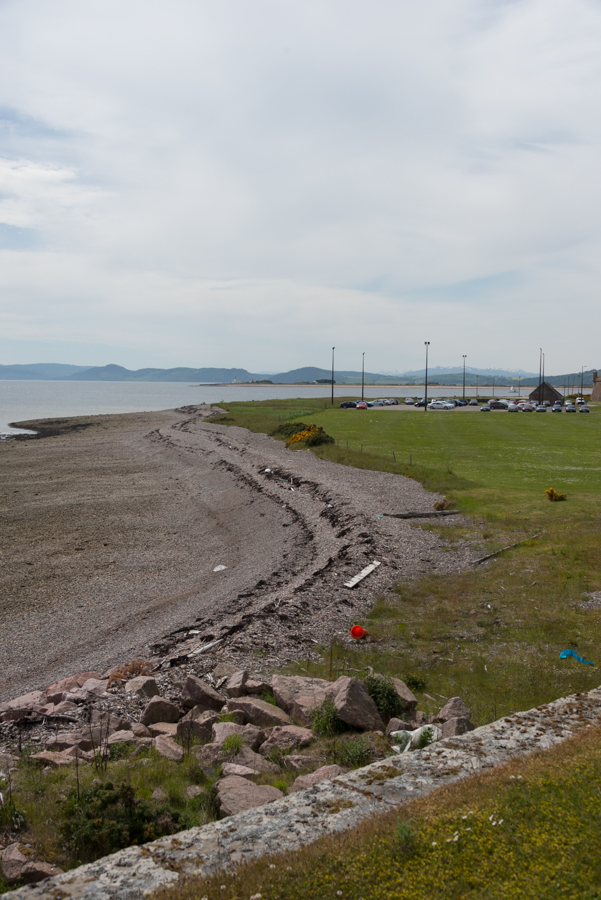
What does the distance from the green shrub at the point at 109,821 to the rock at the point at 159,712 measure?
2.98 meters

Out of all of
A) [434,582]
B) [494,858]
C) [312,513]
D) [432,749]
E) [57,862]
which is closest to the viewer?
[494,858]

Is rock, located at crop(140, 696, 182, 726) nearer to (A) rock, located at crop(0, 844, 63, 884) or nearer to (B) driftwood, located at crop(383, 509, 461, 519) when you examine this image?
(A) rock, located at crop(0, 844, 63, 884)

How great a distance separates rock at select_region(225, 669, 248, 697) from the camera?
9.80 metres

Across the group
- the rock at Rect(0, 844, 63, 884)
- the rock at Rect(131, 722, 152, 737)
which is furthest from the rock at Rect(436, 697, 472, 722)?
the rock at Rect(0, 844, 63, 884)

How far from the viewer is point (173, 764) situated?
7.26 m

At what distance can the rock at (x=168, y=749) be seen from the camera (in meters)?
7.45

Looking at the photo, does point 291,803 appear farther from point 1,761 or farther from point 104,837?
point 1,761

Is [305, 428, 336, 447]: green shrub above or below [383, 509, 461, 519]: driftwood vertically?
above

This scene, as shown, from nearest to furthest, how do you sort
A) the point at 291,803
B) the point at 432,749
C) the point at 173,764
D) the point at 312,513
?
the point at 291,803, the point at 432,749, the point at 173,764, the point at 312,513

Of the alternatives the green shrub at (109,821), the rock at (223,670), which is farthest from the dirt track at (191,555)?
the green shrub at (109,821)

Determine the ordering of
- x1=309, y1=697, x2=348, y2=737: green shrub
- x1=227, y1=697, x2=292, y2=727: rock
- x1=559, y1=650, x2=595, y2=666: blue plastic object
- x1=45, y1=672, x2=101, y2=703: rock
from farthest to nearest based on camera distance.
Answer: x1=559, y1=650, x2=595, y2=666: blue plastic object < x1=45, y1=672, x2=101, y2=703: rock < x1=227, y1=697, x2=292, y2=727: rock < x1=309, y1=697, x2=348, y2=737: green shrub

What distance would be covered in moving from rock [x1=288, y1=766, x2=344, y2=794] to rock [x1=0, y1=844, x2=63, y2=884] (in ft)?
8.17

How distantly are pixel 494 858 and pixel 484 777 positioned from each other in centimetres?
141

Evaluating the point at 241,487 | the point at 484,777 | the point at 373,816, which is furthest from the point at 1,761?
the point at 241,487
